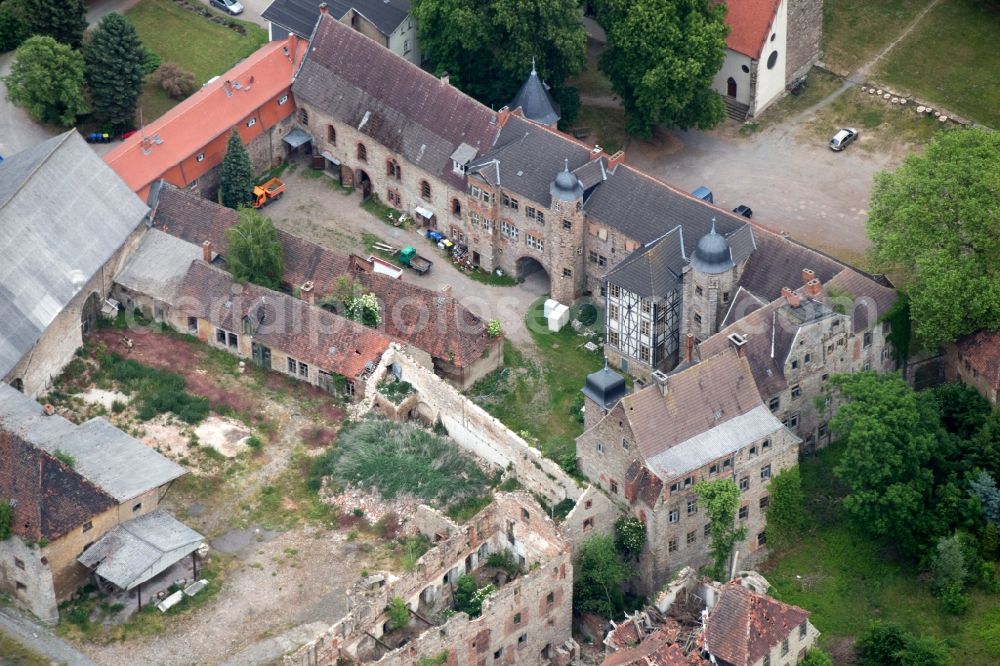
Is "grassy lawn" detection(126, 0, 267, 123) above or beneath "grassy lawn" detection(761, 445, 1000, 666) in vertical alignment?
above

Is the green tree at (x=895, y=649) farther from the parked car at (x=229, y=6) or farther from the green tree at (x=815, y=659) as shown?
the parked car at (x=229, y=6)

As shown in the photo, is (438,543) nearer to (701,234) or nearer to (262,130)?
(701,234)

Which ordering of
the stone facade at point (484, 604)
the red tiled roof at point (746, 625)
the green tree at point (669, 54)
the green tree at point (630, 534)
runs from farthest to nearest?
the green tree at point (669, 54) → the green tree at point (630, 534) → the stone facade at point (484, 604) → the red tiled roof at point (746, 625)

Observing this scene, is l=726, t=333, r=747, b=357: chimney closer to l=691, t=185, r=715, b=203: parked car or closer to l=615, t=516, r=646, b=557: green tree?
l=615, t=516, r=646, b=557: green tree

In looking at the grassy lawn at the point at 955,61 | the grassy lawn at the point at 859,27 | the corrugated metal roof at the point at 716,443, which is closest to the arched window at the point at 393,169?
the grassy lawn at the point at 859,27

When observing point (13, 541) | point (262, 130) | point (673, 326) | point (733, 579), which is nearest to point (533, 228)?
point (673, 326)

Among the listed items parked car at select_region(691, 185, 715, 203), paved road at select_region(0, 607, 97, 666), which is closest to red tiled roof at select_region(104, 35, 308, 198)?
parked car at select_region(691, 185, 715, 203)

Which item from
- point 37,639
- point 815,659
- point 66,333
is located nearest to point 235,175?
point 66,333
